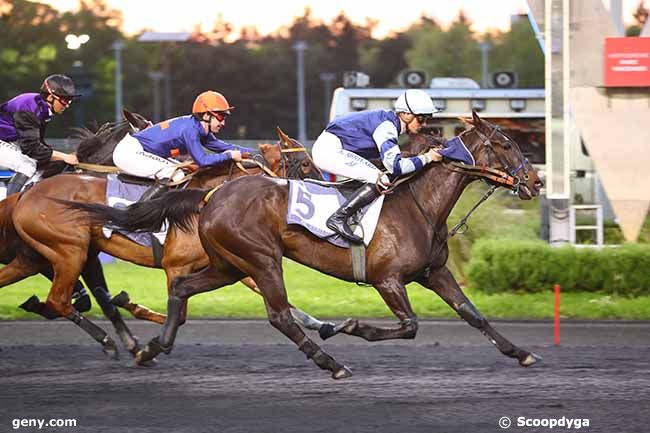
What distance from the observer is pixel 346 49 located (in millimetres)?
57844

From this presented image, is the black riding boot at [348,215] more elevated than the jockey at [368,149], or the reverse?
the jockey at [368,149]

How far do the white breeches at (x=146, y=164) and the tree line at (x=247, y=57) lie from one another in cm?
3778

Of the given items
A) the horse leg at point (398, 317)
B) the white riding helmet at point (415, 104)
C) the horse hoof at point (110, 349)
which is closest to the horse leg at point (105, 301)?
the horse hoof at point (110, 349)

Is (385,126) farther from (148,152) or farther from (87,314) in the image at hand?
(87,314)

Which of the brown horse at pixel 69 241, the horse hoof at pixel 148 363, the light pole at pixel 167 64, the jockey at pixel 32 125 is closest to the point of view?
the horse hoof at pixel 148 363

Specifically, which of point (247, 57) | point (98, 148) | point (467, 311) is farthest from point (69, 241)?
point (247, 57)

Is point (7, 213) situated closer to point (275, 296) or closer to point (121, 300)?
point (121, 300)

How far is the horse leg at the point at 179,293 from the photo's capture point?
24.2 ft

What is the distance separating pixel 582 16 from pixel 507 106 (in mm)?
5479

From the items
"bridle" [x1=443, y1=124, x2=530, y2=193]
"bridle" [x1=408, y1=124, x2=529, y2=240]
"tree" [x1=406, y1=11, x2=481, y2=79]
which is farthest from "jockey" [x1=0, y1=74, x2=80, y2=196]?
"tree" [x1=406, y1=11, x2=481, y2=79]

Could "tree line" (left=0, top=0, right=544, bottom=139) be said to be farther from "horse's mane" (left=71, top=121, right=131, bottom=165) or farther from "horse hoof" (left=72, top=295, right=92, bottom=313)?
"horse hoof" (left=72, top=295, right=92, bottom=313)

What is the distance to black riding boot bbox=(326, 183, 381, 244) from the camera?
711cm

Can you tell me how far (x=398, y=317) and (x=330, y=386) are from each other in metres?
0.64

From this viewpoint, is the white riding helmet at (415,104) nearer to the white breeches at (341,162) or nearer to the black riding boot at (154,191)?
the white breeches at (341,162)
